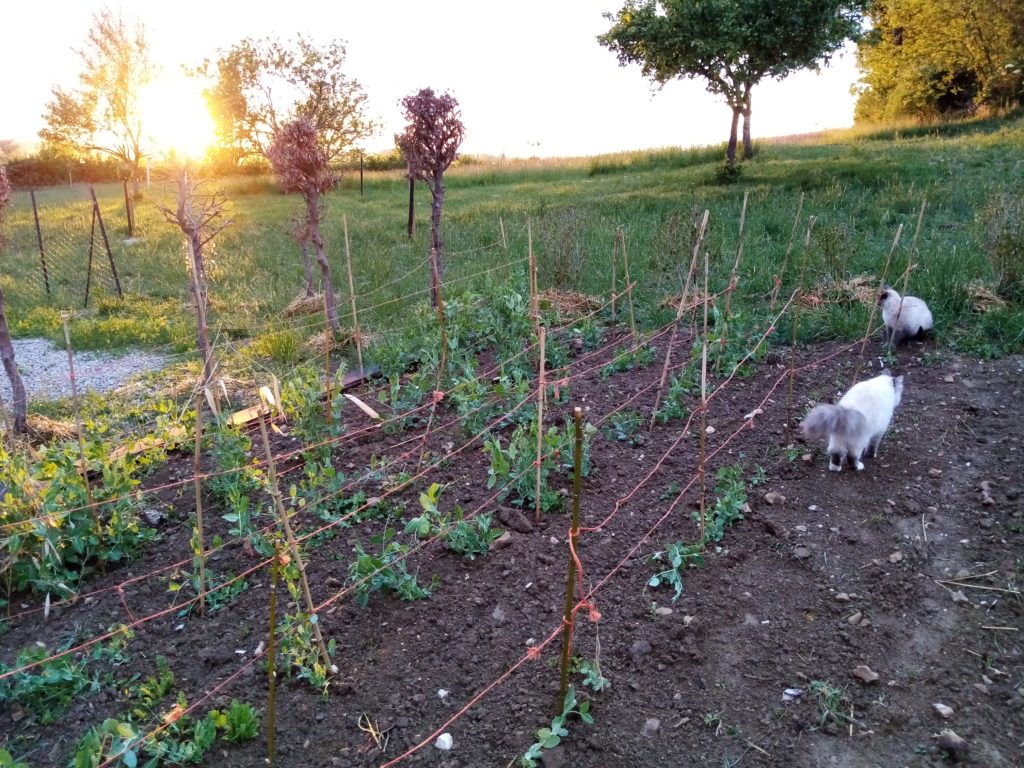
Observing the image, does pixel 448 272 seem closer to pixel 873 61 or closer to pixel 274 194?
pixel 274 194

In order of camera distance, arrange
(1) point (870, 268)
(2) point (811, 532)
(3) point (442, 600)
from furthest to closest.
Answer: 1. (1) point (870, 268)
2. (2) point (811, 532)
3. (3) point (442, 600)

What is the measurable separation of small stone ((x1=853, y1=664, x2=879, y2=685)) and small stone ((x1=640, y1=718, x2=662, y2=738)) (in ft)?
2.58

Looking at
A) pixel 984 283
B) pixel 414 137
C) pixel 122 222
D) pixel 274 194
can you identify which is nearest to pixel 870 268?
pixel 984 283

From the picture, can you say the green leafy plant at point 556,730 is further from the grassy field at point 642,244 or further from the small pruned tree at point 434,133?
the small pruned tree at point 434,133

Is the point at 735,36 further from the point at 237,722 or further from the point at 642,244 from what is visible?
the point at 237,722

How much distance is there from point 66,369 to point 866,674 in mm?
8135

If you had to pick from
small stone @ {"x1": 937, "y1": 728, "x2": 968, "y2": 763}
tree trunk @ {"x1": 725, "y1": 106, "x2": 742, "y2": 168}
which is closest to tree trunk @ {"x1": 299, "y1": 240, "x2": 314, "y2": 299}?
small stone @ {"x1": 937, "y1": 728, "x2": 968, "y2": 763}

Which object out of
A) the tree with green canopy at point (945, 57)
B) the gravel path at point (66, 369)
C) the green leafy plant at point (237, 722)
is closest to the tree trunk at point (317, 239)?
the gravel path at point (66, 369)

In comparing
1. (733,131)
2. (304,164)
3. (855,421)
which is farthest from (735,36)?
(855,421)

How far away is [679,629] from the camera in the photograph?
283cm

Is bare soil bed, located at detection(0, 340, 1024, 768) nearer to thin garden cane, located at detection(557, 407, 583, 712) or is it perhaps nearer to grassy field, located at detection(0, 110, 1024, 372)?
thin garden cane, located at detection(557, 407, 583, 712)

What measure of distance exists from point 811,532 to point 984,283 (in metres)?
3.87

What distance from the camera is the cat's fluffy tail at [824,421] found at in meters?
3.50

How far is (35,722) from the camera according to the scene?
8.46 feet
